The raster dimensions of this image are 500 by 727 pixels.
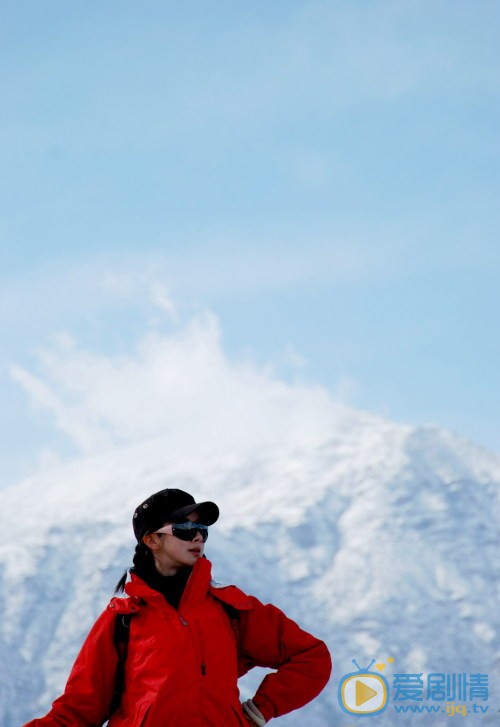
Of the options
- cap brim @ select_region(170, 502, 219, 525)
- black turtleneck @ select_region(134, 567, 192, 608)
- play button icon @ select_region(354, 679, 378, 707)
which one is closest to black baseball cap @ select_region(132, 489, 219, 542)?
cap brim @ select_region(170, 502, 219, 525)

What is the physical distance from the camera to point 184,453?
87688mm

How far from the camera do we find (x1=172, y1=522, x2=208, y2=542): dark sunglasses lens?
12.6 ft

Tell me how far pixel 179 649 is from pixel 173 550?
43cm

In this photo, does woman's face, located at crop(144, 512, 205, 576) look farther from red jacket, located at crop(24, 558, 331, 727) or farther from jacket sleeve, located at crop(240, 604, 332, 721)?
jacket sleeve, located at crop(240, 604, 332, 721)

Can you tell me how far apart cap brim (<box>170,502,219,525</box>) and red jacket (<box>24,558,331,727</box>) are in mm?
177

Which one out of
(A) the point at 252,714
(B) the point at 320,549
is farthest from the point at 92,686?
(B) the point at 320,549

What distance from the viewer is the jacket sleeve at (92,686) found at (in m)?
3.67

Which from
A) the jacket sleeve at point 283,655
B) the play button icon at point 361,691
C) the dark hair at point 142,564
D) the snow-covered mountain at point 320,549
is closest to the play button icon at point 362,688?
the play button icon at point 361,691

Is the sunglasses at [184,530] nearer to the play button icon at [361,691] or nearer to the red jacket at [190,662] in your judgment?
the red jacket at [190,662]

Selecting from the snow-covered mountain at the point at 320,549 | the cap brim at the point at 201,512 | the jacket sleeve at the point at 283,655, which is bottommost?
the jacket sleeve at the point at 283,655

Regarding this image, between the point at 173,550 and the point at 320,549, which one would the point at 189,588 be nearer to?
the point at 173,550

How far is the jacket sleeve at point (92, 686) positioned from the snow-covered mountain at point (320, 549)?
5703 centimetres

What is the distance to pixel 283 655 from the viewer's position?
3.86m

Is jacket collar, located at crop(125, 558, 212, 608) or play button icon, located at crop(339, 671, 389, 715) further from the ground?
play button icon, located at crop(339, 671, 389, 715)
